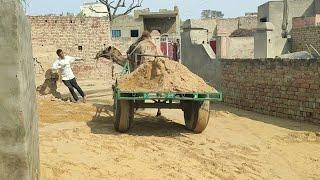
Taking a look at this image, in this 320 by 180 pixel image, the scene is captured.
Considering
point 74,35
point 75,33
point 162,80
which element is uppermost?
point 75,33

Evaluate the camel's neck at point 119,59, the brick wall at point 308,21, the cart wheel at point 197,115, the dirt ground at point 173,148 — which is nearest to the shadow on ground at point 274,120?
the dirt ground at point 173,148

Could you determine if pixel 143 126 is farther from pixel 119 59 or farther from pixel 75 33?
pixel 75 33

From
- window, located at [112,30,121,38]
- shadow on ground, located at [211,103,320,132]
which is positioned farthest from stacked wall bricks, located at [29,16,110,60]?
window, located at [112,30,121,38]

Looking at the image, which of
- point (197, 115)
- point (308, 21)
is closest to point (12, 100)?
point (197, 115)

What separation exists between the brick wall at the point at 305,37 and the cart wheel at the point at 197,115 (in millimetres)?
12472

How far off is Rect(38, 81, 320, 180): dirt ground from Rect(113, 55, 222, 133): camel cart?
216 millimetres

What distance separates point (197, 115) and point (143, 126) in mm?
1444

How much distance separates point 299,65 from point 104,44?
1554cm

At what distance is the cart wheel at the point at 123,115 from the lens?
830cm

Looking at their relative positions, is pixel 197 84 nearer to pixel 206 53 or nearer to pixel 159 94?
pixel 159 94

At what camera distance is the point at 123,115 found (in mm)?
8344

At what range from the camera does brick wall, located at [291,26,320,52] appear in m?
19.8

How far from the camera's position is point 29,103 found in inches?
148

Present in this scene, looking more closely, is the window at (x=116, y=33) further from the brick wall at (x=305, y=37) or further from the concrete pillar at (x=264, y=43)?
the concrete pillar at (x=264, y=43)
